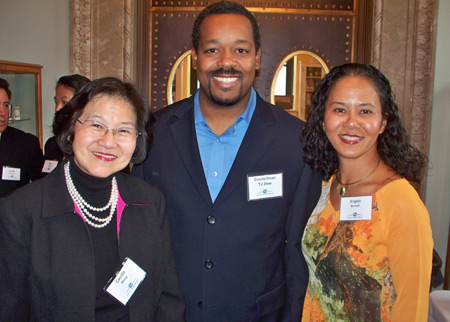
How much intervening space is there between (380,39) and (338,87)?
218 centimetres

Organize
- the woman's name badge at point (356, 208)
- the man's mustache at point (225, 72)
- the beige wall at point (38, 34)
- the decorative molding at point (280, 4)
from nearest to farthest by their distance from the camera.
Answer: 1. the woman's name badge at point (356, 208)
2. the man's mustache at point (225, 72)
3. the beige wall at point (38, 34)
4. the decorative molding at point (280, 4)

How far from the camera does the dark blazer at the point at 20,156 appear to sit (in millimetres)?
3379

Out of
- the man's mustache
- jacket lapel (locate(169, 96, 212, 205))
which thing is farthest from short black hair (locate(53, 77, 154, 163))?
the man's mustache

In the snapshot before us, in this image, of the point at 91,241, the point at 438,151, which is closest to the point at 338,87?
the point at 91,241

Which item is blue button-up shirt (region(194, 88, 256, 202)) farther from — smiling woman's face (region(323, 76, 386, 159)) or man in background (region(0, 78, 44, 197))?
man in background (region(0, 78, 44, 197))

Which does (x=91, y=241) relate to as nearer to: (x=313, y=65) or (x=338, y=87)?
(x=338, y=87)

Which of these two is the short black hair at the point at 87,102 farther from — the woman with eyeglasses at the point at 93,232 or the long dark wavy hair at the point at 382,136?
the long dark wavy hair at the point at 382,136

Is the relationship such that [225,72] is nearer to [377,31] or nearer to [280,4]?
[377,31]

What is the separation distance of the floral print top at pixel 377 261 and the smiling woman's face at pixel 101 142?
930 millimetres

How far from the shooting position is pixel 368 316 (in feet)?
5.40

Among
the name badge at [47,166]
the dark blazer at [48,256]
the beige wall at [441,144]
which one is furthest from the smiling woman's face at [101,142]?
the beige wall at [441,144]

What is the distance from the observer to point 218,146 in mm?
1917

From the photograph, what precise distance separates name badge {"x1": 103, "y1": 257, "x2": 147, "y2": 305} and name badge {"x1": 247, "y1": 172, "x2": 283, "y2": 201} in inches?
22.3

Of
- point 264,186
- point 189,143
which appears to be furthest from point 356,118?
point 189,143
